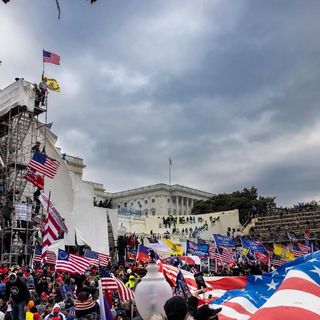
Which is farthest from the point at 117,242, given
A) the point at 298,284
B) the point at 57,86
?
the point at 298,284

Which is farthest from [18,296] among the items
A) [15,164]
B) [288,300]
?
[15,164]

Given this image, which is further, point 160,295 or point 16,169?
point 16,169

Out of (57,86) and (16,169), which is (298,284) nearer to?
(16,169)

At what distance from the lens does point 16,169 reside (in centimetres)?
2784

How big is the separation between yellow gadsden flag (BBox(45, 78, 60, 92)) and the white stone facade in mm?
79471

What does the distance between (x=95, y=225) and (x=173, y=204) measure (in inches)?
3212

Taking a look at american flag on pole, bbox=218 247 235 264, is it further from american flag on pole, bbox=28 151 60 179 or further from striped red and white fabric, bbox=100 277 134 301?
striped red and white fabric, bbox=100 277 134 301

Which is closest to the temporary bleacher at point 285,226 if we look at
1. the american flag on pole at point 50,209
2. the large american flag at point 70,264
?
the american flag on pole at point 50,209

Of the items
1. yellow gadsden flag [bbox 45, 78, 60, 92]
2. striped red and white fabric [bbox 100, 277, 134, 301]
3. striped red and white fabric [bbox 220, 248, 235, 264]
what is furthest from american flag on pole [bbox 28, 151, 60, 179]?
striped red and white fabric [bbox 100, 277, 134, 301]

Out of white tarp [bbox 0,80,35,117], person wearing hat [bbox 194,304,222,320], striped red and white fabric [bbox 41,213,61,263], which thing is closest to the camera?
person wearing hat [bbox 194,304,222,320]

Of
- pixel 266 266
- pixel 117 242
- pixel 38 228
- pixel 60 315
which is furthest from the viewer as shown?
pixel 117 242

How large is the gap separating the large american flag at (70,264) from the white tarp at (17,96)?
15.9 meters

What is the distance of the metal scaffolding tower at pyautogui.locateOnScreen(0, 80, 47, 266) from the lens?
26250 millimetres

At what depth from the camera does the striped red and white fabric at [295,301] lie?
494cm
